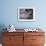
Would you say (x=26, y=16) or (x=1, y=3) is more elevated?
(x=1, y=3)

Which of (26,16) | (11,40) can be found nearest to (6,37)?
(11,40)

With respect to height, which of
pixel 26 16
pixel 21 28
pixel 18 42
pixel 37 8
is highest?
pixel 37 8

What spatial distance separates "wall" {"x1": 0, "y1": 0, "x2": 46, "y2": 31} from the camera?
4078 millimetres

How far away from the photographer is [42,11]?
4109 millimetres

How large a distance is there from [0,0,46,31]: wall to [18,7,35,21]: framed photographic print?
0.32 ft

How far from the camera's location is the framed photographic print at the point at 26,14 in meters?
4.08

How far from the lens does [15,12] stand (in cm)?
410

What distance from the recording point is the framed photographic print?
4082mm

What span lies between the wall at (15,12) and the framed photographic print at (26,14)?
0.10m

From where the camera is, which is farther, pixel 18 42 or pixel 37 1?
pixel 37 1

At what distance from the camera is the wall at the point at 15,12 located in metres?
4.08

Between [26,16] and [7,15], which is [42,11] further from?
[7,15]

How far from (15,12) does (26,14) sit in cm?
36

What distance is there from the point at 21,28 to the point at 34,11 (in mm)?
691
